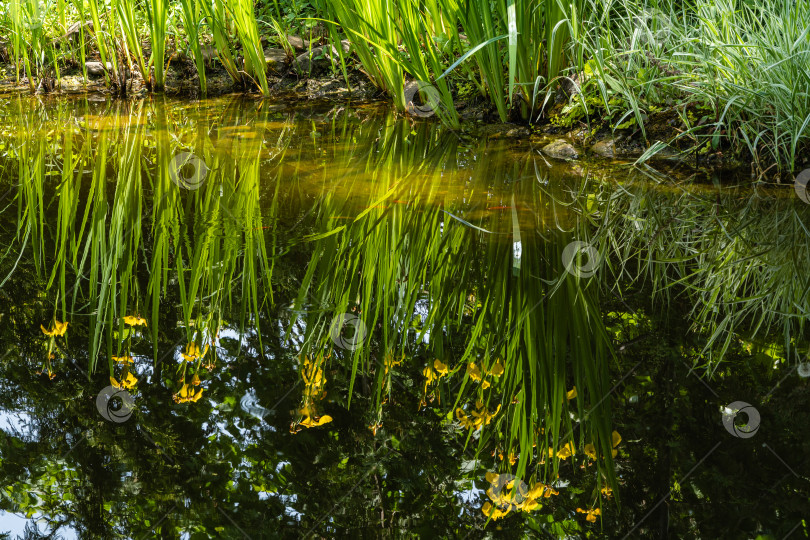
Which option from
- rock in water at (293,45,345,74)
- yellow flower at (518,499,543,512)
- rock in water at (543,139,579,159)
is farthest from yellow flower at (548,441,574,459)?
rock in water at (293,45,345,74)

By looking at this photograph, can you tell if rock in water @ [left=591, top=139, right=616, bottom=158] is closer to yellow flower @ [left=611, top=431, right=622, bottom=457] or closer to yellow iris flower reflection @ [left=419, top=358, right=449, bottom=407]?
yellow iris flower reflection @ [left=419, top=358, right=449, bottom=407]

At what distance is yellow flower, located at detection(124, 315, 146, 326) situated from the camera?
1565mm

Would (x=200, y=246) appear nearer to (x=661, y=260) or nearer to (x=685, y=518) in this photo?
(x=661, y=260)

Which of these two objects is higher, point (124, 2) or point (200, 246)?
point (124, 2)

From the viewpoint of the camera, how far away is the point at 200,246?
1944 mm

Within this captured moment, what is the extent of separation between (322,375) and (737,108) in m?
2.13

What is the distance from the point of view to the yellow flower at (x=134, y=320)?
61.6 inches

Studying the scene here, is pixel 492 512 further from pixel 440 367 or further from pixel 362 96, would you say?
pixel 362 96

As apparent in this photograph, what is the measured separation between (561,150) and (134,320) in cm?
210

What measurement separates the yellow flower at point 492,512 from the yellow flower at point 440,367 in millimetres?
372

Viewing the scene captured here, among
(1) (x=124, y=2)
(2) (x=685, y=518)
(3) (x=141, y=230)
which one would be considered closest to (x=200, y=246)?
(3) (x=141, y=230)

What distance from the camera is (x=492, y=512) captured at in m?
1.00

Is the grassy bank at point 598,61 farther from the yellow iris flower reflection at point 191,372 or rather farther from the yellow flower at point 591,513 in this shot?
the yellow flower at point 591,513

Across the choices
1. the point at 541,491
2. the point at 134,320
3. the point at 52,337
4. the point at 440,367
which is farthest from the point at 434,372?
the point at 52,337
